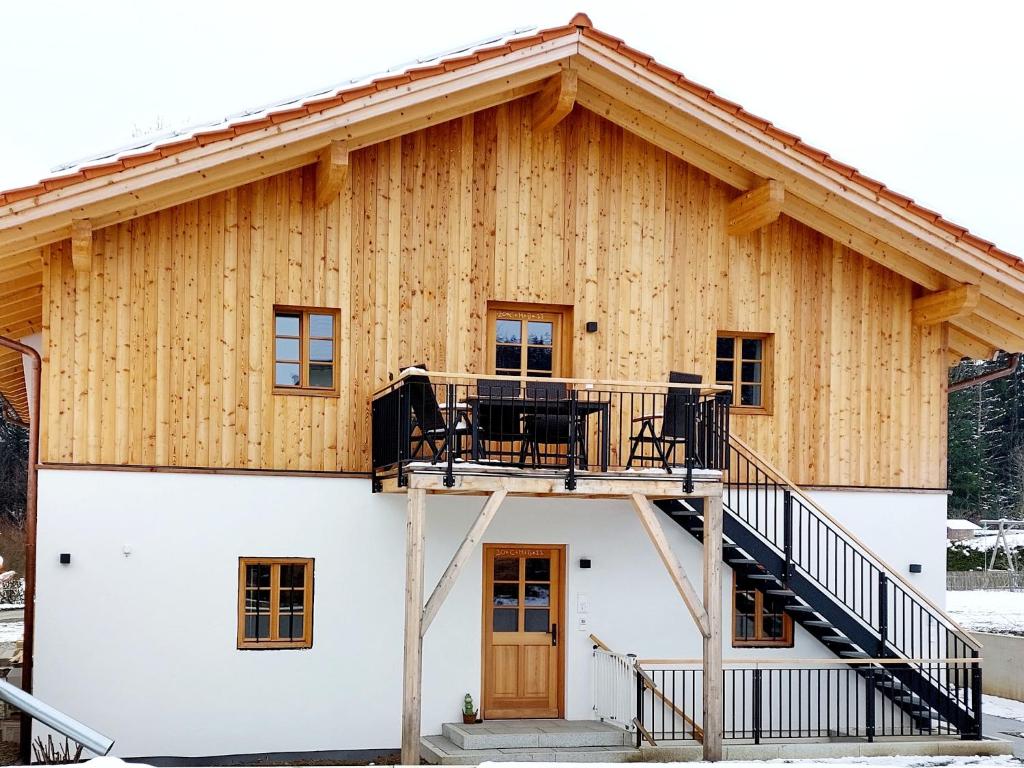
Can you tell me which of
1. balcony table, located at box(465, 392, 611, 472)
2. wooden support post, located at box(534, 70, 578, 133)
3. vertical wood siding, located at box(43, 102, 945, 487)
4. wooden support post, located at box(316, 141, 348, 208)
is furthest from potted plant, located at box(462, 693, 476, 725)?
wooden support post, located at box(534, 70, 578, 133)

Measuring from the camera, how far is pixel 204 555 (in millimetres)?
13906

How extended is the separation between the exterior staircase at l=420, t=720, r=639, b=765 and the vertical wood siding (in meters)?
3.18

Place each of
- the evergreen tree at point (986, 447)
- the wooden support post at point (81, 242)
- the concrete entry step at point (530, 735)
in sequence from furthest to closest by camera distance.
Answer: the evergreen tree at point (986, 447) → the concrete entry step at point (530, 735) → the wooden support post at point (81, 242)

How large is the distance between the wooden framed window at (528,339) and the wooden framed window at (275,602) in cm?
336

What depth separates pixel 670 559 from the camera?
1334cm

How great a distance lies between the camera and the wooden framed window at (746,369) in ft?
52.6

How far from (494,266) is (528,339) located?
1.00 meters

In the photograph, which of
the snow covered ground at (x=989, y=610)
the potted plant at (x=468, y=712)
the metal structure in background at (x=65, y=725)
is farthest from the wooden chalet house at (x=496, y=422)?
the snow covered ground at (x=989, y=610)

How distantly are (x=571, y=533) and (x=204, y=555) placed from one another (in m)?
4.25

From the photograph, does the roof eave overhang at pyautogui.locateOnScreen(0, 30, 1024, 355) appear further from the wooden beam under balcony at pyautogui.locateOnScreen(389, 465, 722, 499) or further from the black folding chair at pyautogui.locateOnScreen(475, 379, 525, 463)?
the wooden beam under balcony at pyautogui.locateOnScreen(389, 465, 722, 499)

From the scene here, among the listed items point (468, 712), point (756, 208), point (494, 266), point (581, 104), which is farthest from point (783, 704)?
point (581, 104)

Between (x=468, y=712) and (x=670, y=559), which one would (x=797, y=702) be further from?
(x=468, y=712)

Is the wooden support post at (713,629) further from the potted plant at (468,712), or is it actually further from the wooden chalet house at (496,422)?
the potted plant at (468,712)

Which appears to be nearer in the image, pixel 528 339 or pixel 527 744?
pixel 527 744
